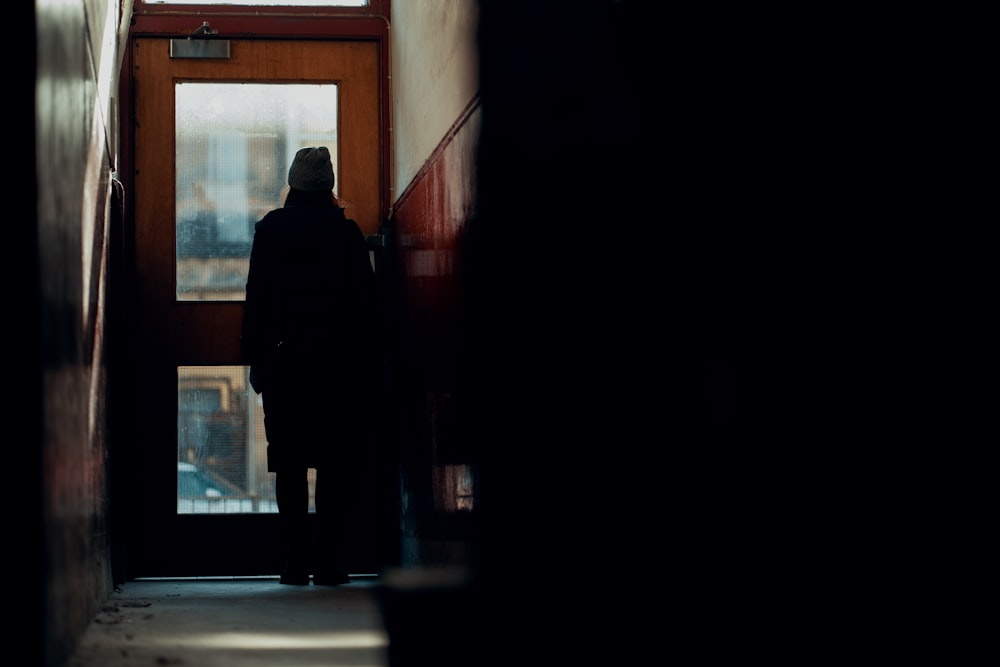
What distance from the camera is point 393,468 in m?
4.35

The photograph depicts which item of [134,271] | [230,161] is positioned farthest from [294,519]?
[230,161]

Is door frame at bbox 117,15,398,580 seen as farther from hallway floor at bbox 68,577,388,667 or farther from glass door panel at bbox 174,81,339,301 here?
hallway floor at bbox 68,577,388,667

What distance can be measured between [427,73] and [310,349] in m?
0.89

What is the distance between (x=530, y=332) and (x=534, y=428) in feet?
0.63

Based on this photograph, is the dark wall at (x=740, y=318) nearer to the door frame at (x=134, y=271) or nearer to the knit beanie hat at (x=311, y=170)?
the knit beanie hat at (x=311, y=170)

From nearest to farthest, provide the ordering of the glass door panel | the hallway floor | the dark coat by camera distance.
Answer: the hallway floor, the dark coat, the glass door panel

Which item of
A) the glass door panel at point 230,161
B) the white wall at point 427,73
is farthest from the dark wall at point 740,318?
the glass door panel at point 230,161

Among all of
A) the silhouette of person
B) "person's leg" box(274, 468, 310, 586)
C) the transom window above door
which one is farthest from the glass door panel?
"person's leg" box(274, 468, 310, 586)

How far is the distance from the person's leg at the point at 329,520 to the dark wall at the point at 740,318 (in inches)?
53.4

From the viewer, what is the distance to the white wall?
311 cm

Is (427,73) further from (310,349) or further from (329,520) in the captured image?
(329,520)

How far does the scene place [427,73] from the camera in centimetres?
375

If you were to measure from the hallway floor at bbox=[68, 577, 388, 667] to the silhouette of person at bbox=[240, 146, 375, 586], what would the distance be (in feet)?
0.82

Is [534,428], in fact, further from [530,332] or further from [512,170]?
[512,170]
